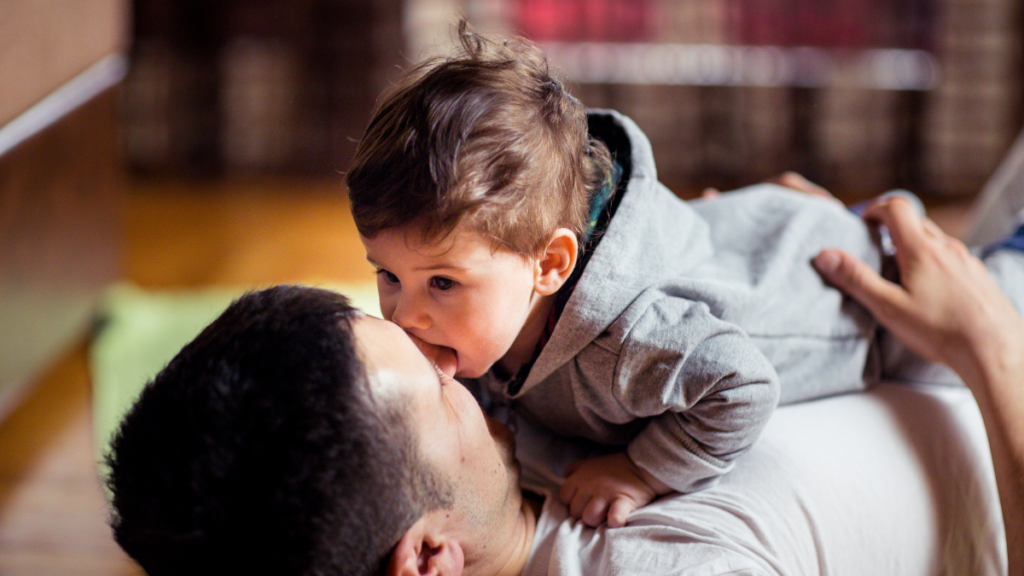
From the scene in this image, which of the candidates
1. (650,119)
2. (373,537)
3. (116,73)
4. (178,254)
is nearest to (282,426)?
(373,537)

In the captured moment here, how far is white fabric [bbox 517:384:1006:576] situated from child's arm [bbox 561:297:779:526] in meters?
0.03

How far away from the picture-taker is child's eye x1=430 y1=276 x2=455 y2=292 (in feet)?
2.68

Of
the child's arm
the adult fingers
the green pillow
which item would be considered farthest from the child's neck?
the green pillow

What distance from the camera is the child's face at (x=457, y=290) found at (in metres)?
0.79

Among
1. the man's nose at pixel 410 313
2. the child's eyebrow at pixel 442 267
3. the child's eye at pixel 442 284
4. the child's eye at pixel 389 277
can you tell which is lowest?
the man's nose at pixel 410 313

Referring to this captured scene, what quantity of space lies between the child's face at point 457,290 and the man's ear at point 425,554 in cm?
19

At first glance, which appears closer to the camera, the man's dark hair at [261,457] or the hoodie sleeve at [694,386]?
the man's dark hair at [261,457]

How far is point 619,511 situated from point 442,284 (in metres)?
0.30

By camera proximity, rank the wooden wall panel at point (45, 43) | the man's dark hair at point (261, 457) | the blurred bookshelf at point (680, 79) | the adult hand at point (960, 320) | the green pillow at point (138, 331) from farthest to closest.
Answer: the blurred bookshelf at point (680, 79) → the green pillow at point (138, 331) → the wooden wall panel at point (45, 43) → the adult hand at point (960, 320) → the man's dark hair at point (261, 457)

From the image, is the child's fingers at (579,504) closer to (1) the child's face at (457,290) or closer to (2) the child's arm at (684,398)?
(2) the child's arm at (684,398)

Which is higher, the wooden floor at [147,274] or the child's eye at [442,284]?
the child's eye at [442,284]

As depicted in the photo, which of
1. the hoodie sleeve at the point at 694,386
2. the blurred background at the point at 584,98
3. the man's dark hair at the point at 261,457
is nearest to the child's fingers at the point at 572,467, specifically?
the hoodie sleeve at the point at 694,386

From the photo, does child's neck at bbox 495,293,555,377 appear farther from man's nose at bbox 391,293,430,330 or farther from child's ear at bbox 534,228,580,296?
man's nose at bbox 391,293,430,330

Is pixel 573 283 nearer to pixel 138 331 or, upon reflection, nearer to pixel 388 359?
pixel 388 359
